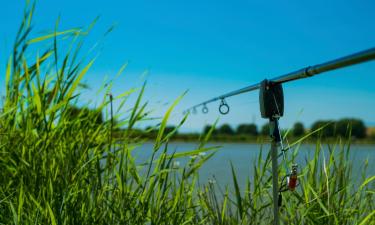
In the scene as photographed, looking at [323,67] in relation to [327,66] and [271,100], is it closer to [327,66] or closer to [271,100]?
[327,66]

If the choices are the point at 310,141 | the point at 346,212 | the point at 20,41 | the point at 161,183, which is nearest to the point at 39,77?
the point at 20,41

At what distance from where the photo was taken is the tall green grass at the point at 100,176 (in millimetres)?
1863

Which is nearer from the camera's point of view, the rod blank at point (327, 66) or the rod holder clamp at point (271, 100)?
the rod blank at point (327, 66)

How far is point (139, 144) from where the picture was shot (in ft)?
7.96

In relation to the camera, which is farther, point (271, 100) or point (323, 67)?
point (271, 100)

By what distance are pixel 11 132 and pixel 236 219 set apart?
1.07 meters

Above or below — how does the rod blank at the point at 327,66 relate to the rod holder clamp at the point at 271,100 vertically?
above

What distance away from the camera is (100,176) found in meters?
1.85

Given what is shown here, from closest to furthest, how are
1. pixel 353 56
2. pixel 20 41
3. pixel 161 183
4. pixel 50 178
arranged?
pixel 353 56 → pixel 50 178 → pixel 161 183 → pixel 20 41

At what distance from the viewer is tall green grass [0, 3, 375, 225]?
73.4 inches

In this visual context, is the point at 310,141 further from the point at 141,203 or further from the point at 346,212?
the point at 141,203

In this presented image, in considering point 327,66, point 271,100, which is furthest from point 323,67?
point 271,100

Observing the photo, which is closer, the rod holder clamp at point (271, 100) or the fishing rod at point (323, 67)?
the fishing rod at point (323, 67)

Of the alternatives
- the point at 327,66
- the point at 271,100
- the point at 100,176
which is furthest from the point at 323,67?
the point at 100,176
